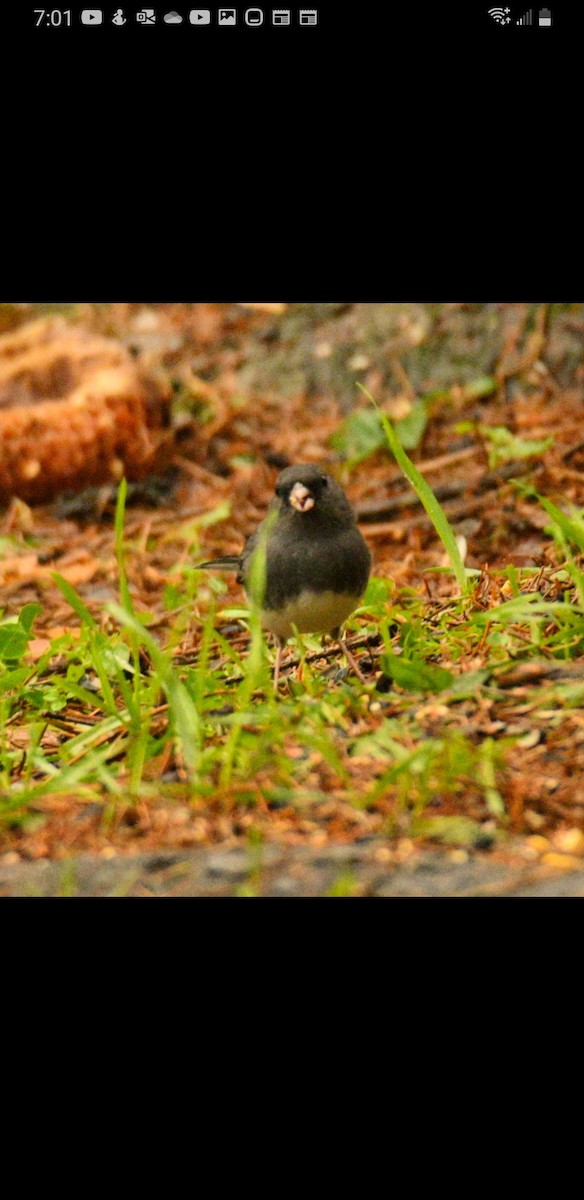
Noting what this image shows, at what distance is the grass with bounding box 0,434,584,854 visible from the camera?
232cm

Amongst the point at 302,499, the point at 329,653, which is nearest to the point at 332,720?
the point at 302,499

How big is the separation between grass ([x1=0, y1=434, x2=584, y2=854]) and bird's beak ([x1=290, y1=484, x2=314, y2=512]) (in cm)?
25

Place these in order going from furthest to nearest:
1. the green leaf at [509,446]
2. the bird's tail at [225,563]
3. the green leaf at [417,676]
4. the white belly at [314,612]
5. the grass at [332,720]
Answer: the green leaf at [509,446], the bird's tail at [225,563], the white belly at [314,612], the green leaf at [417,676], the grass at [332,720]

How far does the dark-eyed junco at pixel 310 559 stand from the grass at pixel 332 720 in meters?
0.12

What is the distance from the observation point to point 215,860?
86.0 inches

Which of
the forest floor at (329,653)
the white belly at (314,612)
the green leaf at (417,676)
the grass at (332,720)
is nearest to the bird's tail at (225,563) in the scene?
the forest floor at (329,653)

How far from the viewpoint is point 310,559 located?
10.1 feet

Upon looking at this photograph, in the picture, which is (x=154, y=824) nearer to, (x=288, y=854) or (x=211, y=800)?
(x=211, y=800)

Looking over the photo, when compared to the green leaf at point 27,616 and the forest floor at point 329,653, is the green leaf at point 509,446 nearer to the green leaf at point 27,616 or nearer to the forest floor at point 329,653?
the forest floor at point 329,653

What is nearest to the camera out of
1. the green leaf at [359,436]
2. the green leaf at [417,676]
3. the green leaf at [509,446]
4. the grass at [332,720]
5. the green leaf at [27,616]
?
the grass at [332,720]

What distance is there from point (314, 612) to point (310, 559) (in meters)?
0.13

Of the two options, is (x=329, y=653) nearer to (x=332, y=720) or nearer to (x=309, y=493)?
(x=309, y=493)

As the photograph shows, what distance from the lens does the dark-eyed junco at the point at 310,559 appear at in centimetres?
307
